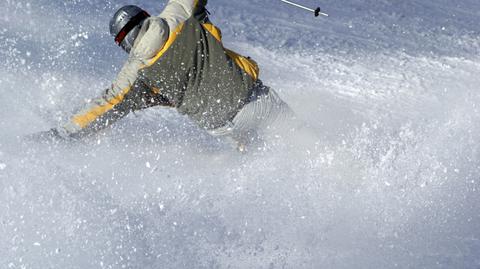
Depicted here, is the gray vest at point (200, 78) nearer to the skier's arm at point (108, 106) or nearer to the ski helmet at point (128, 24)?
the skier's arm at point (108, 106)

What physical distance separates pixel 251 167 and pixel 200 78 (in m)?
1.13

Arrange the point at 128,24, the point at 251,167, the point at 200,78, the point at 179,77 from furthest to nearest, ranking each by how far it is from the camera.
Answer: the point at 251,167
the point at 200,78
the point at 179,77
the point at 128,24

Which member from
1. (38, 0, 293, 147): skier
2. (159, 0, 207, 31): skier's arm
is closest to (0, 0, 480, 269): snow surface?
(38, 0, 293, 147): skier

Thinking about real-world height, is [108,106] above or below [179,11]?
below

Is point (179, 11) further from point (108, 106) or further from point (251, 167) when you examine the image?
point (251, 167)

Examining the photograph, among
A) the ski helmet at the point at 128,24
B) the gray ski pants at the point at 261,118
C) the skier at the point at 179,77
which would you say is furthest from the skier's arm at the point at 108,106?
the gray ski pants at the point at 261,118

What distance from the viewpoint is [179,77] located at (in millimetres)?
4934

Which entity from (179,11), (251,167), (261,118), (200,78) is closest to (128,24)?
(179,11)

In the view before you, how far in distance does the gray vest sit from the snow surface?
63cm

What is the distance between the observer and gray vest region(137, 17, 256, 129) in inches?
190

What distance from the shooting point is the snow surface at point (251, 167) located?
512cm

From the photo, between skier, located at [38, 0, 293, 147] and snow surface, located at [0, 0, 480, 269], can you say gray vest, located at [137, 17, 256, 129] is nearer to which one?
skier, located at [38, 0, 293, 147]

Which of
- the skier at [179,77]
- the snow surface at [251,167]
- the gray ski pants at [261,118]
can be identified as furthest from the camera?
the gray ski pants at [261,118]

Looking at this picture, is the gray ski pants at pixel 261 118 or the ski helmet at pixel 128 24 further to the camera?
the gray ski pants at pixel 261 118
